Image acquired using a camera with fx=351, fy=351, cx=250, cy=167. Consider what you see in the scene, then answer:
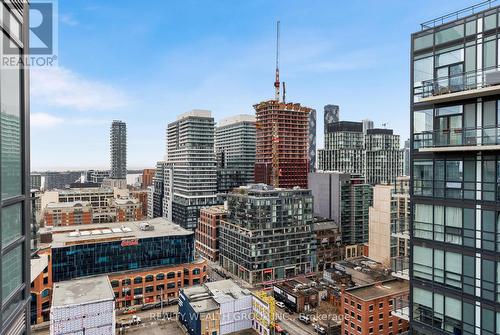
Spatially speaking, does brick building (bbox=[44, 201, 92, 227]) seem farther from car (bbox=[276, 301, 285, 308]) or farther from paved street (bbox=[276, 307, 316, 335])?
paved street (bbox=[276, 307, 316, 335])

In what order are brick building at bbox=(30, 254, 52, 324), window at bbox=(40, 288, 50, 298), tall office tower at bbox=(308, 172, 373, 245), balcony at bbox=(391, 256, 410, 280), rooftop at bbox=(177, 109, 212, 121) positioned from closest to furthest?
balcony at bbox=(391, 256, 410, 280)
brick building at bbox=(30, 254, 52, 324)
window at bbox=(40, 288, 50, 298)
tall office tower at bbox=(308, 172, 373, 245)
rooftop at bbox=(177, 109, 212, 121)

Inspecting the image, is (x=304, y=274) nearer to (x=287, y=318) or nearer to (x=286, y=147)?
(x=287, y=318)

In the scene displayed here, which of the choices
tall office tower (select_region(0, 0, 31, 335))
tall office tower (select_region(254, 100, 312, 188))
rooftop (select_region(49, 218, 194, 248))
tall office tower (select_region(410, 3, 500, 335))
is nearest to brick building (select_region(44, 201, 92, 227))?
rooftop (select_region(49, 218, 194, 248))

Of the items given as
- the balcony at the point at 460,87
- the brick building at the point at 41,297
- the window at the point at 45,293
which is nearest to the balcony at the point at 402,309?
the balcony at the point at 460,87

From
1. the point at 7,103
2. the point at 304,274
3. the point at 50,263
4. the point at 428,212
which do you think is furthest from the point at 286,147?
the point at 7,103

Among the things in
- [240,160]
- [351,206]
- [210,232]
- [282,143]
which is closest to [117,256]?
[210,232]

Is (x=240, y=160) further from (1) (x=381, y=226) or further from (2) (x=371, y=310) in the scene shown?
(2) (x=371, y=310)
